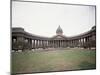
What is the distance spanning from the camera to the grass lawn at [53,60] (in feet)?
6.85

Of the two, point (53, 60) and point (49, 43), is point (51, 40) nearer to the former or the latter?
point (49, 43)

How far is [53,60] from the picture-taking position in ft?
7.30

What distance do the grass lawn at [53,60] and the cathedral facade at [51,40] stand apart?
2.8 inches

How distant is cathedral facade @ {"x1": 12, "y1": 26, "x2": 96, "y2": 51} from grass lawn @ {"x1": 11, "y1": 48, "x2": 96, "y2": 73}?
0.07 m

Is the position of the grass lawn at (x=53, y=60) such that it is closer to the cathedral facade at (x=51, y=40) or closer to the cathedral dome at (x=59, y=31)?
the cathedral facade at (x=51, y=40)

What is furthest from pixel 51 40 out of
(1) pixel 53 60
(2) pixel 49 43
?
(1) pixel 53 60

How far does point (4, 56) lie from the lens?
201 centimetres

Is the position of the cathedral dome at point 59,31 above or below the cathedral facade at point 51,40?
above

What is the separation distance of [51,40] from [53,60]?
0.27 metres

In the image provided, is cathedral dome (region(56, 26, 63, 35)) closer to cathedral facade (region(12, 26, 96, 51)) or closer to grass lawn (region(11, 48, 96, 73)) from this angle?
cathedral facade (region(12, 26, 96, 51))

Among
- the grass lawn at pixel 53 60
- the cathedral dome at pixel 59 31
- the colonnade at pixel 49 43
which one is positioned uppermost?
the cathedral dome at pixel 59 31

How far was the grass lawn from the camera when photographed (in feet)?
6.85

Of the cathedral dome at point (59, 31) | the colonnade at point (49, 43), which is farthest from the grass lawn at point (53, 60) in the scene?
the cathedral dome at point (59, 31)

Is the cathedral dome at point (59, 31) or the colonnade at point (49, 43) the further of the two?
the cathedral dome at point (59, 31)
